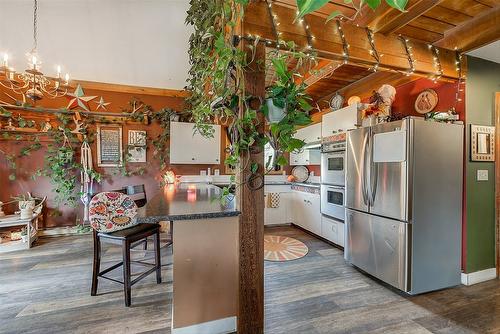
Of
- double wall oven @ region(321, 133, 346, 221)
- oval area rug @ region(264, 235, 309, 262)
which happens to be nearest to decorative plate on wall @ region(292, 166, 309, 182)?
double wall oven @ region(321, 133, 346, 221)

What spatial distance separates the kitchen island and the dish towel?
9.32ft

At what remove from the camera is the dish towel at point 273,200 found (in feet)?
15.1

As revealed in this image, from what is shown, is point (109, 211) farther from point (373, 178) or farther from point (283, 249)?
point (373, 178)

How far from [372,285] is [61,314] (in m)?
2.90

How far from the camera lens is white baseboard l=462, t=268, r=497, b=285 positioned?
8.14ft

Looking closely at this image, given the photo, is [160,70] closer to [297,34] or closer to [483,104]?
[297,34]

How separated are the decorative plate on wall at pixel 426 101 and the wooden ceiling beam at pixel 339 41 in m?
0.30

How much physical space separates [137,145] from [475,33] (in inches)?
194

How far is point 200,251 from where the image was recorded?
1738 millimetres

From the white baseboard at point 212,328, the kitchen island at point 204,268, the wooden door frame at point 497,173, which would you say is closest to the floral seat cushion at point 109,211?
the kitchen island at point 204,268

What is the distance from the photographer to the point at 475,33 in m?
2.29

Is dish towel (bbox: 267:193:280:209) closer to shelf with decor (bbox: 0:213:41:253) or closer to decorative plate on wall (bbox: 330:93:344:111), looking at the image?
decorative plate on wall (bbox: 330:93:344:111)

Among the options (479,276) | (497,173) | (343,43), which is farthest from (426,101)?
(479,276)

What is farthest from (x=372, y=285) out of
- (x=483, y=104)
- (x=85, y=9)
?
(x=85, y=9)
